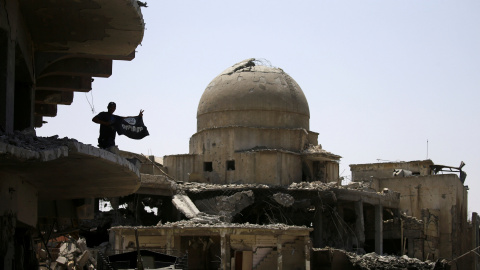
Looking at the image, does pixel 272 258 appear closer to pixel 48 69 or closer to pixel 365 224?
pixel 365 224

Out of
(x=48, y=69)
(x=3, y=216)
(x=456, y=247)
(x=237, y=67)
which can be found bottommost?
(x=456, y=247)

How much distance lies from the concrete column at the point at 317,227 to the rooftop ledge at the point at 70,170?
2448 centimetres

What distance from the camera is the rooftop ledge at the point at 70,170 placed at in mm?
10969

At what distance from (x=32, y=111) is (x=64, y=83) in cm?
274

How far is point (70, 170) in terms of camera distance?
13.9m

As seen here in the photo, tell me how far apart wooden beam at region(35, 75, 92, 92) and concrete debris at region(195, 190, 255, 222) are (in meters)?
21.3

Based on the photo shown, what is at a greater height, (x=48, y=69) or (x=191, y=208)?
(x=48, y=69)

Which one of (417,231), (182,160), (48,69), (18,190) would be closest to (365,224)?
(417,231)

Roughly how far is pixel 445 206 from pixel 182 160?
1546 centimetres

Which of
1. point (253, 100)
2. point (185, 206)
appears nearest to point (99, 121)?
point (185, 206)

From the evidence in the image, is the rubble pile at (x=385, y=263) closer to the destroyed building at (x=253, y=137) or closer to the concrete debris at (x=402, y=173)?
the destroyed building at (x=253, y=137)

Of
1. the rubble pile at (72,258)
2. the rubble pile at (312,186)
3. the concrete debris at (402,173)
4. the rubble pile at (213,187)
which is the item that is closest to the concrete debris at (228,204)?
the rubble pile at (213,187)

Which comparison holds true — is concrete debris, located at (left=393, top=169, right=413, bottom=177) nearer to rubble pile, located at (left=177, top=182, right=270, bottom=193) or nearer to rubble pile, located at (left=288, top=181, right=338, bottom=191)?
rubble pile, located at (left=288, top=181, right=338, bottom=191)

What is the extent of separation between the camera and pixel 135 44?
16.6m
